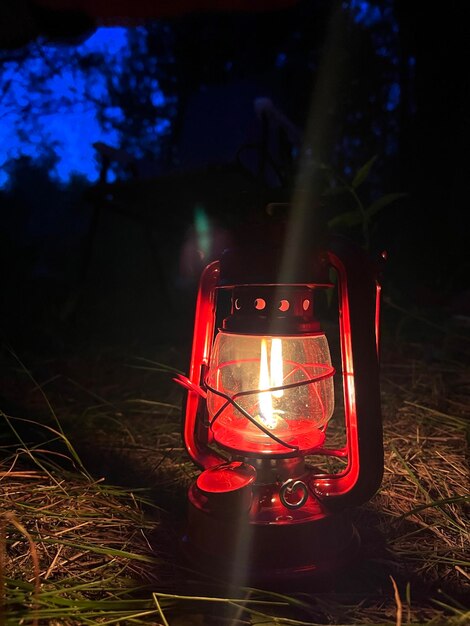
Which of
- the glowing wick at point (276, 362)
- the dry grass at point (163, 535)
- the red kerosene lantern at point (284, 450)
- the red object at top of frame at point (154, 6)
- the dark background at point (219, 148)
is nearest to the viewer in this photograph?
the dry grass at point (163, 535)

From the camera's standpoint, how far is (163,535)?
0.93 meters

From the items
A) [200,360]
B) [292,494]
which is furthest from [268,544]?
[200,360]

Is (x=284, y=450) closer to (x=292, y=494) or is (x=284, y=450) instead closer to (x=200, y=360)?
(x=292, y=494)

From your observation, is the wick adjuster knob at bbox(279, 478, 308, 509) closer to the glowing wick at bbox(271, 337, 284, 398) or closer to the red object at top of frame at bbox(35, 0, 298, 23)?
the glowing wick at bbox(271, 337, 284, 398)

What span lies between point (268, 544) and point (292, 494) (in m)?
0.10

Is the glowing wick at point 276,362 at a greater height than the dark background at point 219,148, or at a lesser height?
lesser

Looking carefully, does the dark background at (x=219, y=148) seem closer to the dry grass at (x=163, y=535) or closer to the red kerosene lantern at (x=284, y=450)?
the red kerosene lantern at (x=284, y=450)

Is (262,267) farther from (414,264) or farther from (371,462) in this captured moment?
(414,264)

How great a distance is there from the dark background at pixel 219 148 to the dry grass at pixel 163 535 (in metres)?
0.55

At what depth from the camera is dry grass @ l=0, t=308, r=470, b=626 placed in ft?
2.29

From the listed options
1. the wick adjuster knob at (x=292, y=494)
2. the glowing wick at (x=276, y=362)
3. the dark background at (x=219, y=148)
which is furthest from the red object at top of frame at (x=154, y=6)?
the wick adjuster knob at (x=292, y=494)

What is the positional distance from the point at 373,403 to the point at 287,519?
0.25m

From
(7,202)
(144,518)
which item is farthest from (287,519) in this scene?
(7,202)

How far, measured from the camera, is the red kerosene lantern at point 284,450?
31.6 inches
